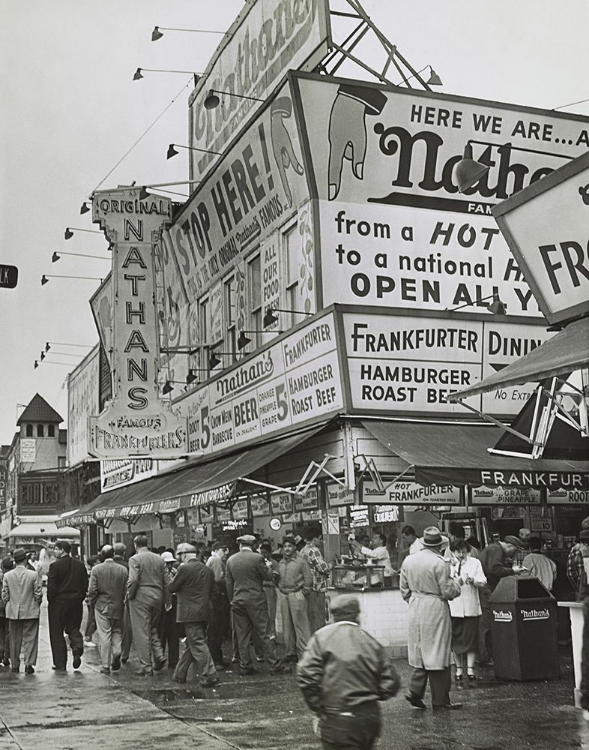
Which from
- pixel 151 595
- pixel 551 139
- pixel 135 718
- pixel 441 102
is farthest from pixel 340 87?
pixel 135 718

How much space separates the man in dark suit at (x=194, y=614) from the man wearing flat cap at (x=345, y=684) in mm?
7242

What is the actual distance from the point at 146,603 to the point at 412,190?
8.04 meters

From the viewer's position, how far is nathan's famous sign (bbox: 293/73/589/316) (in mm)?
16516

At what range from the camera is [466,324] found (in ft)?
53.9

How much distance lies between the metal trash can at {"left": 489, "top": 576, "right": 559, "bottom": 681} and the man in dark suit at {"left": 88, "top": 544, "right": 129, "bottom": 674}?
5.96 metres

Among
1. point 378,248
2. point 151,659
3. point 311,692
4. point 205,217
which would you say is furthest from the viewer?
point 205,217

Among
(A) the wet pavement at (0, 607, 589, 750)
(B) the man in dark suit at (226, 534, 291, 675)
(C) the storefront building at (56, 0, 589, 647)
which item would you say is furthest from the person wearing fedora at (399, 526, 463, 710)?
(B) the man in dark suit at (226, 534, 291, 675)

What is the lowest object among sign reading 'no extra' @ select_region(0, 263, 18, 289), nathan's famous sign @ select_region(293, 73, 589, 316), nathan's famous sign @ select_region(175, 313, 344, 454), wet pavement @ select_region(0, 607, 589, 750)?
wet pavement @ select_region(0, 607, 589, 750)

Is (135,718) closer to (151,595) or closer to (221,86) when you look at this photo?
(151,595)

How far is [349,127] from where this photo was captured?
16531 mm

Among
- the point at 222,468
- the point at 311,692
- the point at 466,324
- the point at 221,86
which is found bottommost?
the point at 311,692

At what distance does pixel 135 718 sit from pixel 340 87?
10401 millimetres

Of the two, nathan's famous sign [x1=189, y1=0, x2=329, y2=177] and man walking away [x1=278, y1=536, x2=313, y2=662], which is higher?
nathan's famous sign [x1=189, y1=0, x2=329, y2=177]

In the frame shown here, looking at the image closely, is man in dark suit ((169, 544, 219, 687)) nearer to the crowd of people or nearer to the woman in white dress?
the crowd of people
